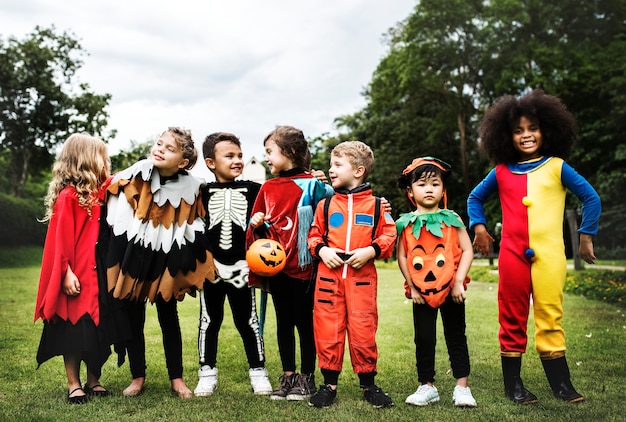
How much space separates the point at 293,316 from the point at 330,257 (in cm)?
64

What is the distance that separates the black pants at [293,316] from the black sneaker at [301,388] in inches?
3.4

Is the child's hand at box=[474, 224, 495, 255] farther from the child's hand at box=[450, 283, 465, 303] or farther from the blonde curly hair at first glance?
the blonde curly hair

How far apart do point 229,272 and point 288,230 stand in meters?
0.53

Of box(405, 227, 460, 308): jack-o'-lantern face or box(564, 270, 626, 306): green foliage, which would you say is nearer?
box(405, 227, 460, 308): jack-o'-lantern face

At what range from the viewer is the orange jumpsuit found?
12.6 feet

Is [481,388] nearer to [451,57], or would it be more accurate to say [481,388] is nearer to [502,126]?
[502,126]

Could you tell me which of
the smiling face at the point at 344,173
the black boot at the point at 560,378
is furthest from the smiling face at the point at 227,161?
the black boot at the point at 560,378

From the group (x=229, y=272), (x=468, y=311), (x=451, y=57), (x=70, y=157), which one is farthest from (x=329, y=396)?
(x=451, y=57)

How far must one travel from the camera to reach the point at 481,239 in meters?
4.26

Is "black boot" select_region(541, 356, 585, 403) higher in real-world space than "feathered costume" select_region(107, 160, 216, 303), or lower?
lower

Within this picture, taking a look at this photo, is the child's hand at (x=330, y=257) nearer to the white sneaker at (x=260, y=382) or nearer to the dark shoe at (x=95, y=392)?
the white sneaker at (x=260, y=382)

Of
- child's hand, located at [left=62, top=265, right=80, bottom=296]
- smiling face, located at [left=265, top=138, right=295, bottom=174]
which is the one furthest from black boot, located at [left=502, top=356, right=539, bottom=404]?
child's hand, located at [left=62, top=265, right=80, bottom=296]

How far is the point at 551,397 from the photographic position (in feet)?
13.1

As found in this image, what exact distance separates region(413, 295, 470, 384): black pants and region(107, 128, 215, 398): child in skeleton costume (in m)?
1.54
